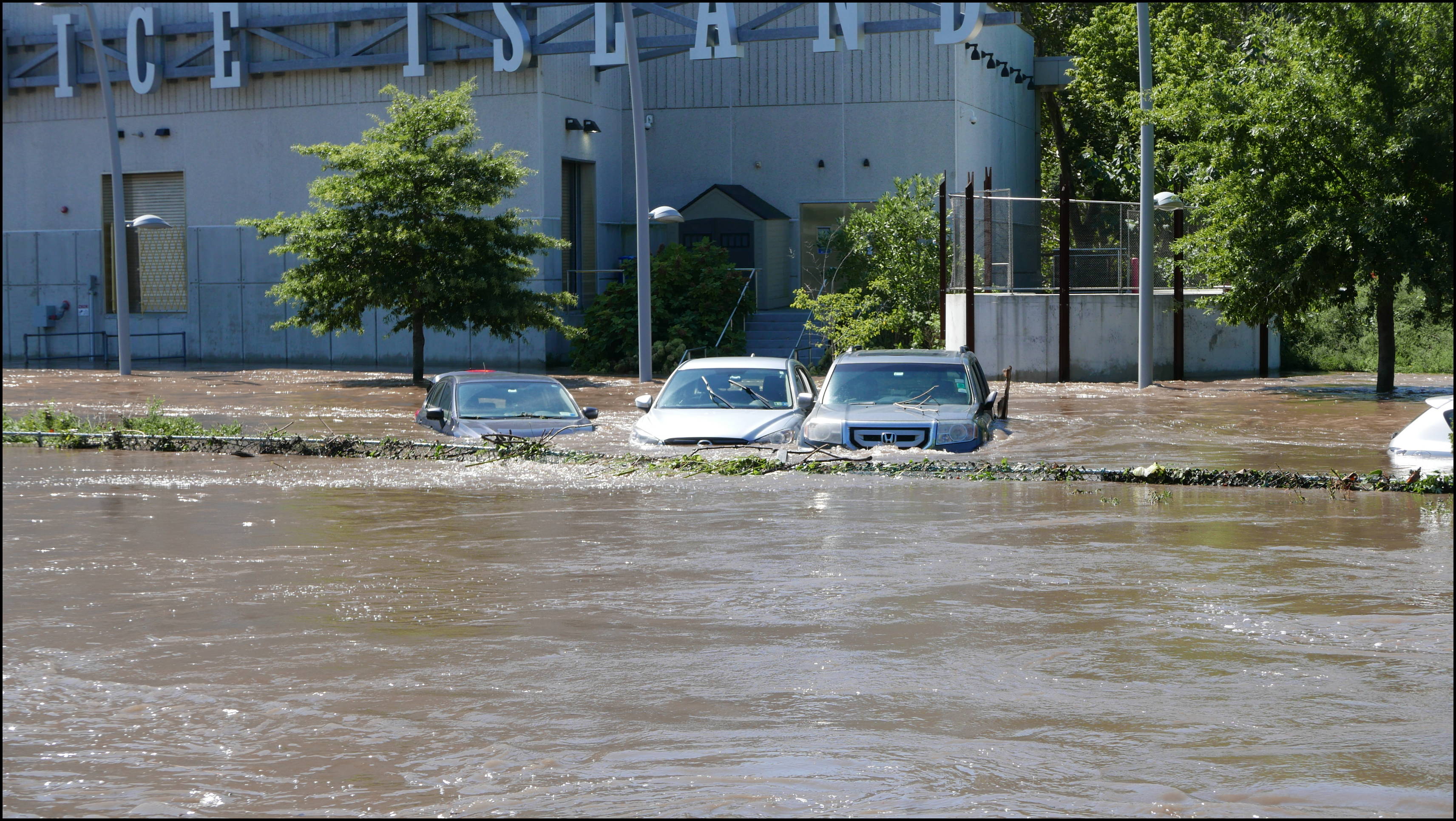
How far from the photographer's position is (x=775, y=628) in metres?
8.16

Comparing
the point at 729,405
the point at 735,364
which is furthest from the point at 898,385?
the point at 735,364

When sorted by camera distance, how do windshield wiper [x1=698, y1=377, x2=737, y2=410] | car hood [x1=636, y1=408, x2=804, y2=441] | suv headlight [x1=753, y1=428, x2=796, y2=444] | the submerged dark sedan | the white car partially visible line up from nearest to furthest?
the white car partially visible → suv headlight [x1=753, y1=428, x2=796, y2=444] → car hood [x1=636, y1=408, x2=804, y2=441] → windshield wiper [x1=698, y1=377, x2=737, y2=410] → the submerged dark sedan

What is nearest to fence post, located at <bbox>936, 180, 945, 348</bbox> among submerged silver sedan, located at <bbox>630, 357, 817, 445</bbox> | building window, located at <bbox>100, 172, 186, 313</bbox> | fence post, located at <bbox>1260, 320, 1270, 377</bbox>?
fence post, located at <bbox>1260, 320, 1270, 377</bbox>

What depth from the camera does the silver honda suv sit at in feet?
49.5

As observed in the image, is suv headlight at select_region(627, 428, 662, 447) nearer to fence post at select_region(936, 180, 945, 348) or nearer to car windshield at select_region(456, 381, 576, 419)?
car windshield at select_region(456, 381, 576, 419)

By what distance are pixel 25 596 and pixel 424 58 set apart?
2687 centimetres

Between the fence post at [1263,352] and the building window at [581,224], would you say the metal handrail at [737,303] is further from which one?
the fence post at [1263,352]

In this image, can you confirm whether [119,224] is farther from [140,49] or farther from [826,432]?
[826,432]

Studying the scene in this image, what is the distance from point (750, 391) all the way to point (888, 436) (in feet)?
6.83

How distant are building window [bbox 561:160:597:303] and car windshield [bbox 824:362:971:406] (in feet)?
67.3

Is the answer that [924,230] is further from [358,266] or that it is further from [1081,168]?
[1081,168]

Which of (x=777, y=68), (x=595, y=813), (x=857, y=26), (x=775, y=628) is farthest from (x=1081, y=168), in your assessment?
(x=595, y=813)

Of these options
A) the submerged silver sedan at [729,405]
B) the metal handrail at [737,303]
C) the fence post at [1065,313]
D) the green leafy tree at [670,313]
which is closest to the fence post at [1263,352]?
the fence post at [1065,313]

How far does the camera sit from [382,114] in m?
34.9
